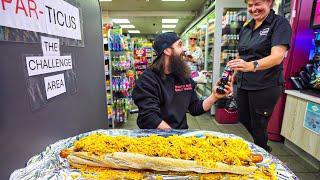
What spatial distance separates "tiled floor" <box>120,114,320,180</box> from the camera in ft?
8.03

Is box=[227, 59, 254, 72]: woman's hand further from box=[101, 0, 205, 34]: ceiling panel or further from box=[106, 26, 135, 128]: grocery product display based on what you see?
box=[101, 0, 205, 34]: ceiling panel

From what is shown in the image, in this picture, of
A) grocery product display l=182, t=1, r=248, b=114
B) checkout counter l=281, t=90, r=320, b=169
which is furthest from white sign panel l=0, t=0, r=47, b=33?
grocery product display l=182, t=1, r=248, b=114

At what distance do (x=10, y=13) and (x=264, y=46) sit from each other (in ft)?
6.22

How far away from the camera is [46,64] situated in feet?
4.40

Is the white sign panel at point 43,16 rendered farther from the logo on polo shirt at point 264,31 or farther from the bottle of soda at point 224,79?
the logo on polo shirt at point 264,31

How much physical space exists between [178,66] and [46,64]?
36.0 inches

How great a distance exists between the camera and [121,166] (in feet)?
2.99

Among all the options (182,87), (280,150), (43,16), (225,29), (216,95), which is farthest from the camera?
(225,29)

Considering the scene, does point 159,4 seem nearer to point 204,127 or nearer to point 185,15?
point 185,15

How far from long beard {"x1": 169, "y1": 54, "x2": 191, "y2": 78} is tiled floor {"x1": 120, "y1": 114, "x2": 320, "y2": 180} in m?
1.81

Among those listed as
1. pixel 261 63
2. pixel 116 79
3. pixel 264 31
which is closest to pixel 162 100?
pixel 261 63

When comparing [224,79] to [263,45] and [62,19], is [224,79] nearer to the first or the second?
[263,45]

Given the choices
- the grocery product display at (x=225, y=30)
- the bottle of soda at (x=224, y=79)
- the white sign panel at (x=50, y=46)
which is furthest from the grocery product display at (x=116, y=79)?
the bottle of soda at (x=224, y=79)

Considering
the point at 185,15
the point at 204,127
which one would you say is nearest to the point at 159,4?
the point at 185,15
